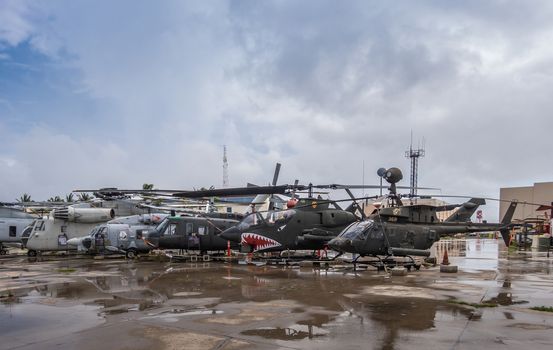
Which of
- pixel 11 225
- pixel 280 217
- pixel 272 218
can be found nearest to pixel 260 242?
pixel 272 218

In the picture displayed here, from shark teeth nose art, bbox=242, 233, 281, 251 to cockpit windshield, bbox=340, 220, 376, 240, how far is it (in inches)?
151

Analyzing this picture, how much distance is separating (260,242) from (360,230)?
15.5 ft

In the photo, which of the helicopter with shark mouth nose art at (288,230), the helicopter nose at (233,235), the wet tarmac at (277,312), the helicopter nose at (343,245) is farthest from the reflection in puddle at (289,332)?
the helicopter nose at (233,235)

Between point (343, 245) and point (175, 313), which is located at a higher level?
point (343, 245)

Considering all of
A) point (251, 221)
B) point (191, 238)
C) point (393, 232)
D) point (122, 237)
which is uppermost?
point (251, 221)

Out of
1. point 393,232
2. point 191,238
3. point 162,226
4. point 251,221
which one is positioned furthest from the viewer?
point 162,226

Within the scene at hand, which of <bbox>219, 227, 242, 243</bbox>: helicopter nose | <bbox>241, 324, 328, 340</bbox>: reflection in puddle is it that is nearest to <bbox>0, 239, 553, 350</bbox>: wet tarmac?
<bbox>241, 324, 328, 340</bbox>: reflection in puddle

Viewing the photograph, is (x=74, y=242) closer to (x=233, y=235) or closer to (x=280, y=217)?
(x=233, y=235)

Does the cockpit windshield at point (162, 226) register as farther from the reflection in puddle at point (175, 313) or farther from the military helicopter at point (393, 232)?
the reflection in puddle at point (175, 313)

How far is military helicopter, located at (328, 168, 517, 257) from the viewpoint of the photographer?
51.2 feet

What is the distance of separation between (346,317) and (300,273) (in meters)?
7.11

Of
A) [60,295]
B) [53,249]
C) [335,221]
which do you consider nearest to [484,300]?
[60,295]

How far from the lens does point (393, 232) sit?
16078mm

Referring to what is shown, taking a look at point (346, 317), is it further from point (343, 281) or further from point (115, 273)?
point (115, 273)
